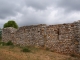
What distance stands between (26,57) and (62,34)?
3.81 metres

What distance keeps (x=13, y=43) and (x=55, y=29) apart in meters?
5.42

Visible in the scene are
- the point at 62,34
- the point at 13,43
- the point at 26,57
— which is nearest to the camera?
the point at 26,57

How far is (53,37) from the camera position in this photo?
1428cm

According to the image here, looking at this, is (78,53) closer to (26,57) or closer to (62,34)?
(62,34)

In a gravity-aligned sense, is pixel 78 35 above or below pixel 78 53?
above

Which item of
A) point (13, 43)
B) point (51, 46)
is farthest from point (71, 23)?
point (13, 43)

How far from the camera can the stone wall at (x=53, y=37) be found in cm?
1316

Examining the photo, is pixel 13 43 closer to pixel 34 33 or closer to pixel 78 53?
pixel 34 33

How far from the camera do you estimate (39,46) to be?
50.0 feet

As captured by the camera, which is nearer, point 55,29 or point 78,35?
point 78,35

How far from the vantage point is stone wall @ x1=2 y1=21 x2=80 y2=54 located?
13.2m

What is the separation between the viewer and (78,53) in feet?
42.0

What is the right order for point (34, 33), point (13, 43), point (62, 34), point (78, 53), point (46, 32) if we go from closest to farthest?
point (78, 53) → point (62, 34) → point (46, 32) → point (34, 33) → point (13, 43)

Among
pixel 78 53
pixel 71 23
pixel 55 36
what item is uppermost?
pixel 71 23
